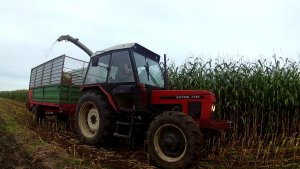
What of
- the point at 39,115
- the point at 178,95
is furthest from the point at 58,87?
the point at 178,95

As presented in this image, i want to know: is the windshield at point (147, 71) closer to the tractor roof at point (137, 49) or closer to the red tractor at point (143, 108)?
the red tractor at point (143, 108)

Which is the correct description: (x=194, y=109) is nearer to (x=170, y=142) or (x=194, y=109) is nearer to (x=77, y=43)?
(x=170, y=142)

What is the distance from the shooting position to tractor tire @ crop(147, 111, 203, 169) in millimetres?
5781

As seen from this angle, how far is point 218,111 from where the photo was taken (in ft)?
29.3

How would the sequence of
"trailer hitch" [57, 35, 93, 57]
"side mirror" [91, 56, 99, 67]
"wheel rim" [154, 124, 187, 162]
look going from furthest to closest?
"trailer hitch" [57, 35, 93, 57], "side mirror" [91, 56, 99, 67], "wheel rim" [154, 124, 187, 162]

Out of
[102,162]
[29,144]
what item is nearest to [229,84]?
[102,162]

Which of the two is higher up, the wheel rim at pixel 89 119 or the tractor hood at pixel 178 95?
the tractor hood at pixel 178 95

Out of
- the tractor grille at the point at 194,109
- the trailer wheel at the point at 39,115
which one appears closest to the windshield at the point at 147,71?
the tractor grille at the point at 194,109

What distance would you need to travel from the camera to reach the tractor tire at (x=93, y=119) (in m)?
7.36

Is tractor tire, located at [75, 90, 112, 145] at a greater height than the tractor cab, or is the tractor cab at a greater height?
the tractor cab

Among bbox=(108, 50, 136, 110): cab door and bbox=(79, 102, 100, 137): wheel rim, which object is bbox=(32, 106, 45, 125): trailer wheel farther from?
bbox=(108, 50, 136, 110): cab door

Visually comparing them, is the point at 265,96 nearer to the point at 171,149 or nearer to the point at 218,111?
the point at 218,111

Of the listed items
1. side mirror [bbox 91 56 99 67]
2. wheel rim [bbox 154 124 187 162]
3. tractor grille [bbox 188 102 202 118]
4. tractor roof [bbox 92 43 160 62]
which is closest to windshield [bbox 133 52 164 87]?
tractor roof [bbox 92 43 160 62]

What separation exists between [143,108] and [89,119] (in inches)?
62.2
